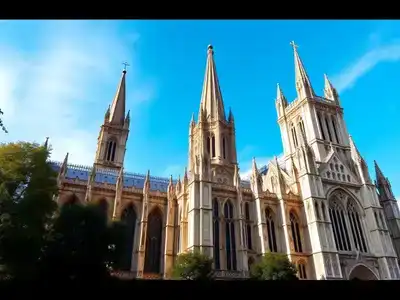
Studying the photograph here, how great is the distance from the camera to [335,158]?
46.3 meters

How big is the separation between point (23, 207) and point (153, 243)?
1793 centimetres

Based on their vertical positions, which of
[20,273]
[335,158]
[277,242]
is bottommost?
[20,273]

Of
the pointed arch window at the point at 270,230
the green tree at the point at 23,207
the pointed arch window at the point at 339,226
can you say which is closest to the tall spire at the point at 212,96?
the pointed arch window at the point at 270,230

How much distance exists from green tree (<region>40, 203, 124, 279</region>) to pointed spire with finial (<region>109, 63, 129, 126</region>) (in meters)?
40.4

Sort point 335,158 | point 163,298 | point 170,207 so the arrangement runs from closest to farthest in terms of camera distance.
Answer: point 163,298
point 170,207
point 335,158

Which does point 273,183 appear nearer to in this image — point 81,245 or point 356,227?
point 356,227

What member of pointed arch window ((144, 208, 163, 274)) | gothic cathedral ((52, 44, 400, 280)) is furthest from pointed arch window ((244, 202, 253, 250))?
pointed arch window ((144, 208, 163, 274))

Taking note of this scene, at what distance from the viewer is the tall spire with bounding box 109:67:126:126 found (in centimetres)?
6084

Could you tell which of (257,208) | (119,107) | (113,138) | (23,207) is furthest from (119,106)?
(23,207)

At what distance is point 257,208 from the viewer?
37875mm

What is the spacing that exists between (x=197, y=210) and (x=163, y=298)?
24.8 meters

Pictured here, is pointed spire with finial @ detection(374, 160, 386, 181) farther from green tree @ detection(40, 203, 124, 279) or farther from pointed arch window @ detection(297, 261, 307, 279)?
green tree @ detection(40, 203, 124, 279)
